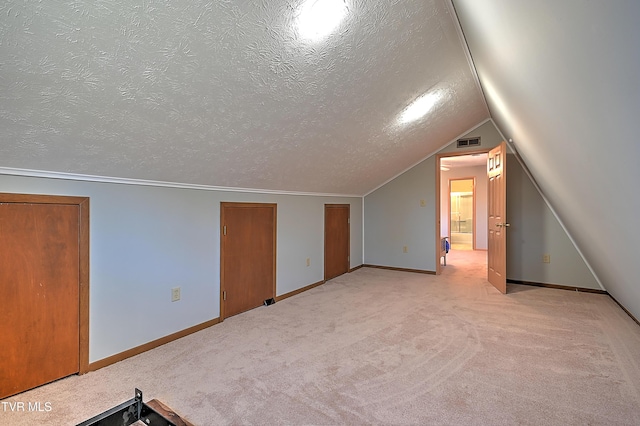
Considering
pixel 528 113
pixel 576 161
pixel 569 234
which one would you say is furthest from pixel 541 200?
pixel 576 161

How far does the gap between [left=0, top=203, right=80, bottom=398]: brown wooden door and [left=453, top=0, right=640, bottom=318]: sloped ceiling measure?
2780 millimetres

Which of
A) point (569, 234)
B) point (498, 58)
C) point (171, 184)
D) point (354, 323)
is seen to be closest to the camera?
point (498, 58)

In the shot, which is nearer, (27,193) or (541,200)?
(27,193)

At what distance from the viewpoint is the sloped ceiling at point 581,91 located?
3.17 feet

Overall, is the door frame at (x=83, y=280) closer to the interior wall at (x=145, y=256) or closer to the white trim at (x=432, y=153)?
the interior wall at (x=145, y=256)

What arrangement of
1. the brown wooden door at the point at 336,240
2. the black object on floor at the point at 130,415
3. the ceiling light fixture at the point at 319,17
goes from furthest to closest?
1. the brown wooden door at the point at 336,240
2. the ceiling light fixture at the point at 319,17
3. the black object on floor at the point at 130,415

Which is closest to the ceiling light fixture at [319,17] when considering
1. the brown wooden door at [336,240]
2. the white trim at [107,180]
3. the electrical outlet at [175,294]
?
the white trim at [107,180]

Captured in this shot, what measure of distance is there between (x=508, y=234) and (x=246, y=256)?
3.89 metres

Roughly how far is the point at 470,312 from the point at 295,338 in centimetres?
193

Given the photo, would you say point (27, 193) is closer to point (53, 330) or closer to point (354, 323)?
point (53, 330)

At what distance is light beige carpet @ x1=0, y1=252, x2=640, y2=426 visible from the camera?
174 centimetres

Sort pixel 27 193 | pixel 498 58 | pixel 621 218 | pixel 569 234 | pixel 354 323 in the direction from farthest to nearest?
pixel 569 234 → pixel 354 323 → pixel 498 58 → pixel 27 193 → pixel 621 218

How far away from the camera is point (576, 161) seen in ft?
6.46

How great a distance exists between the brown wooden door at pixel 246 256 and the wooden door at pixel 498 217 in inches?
116
